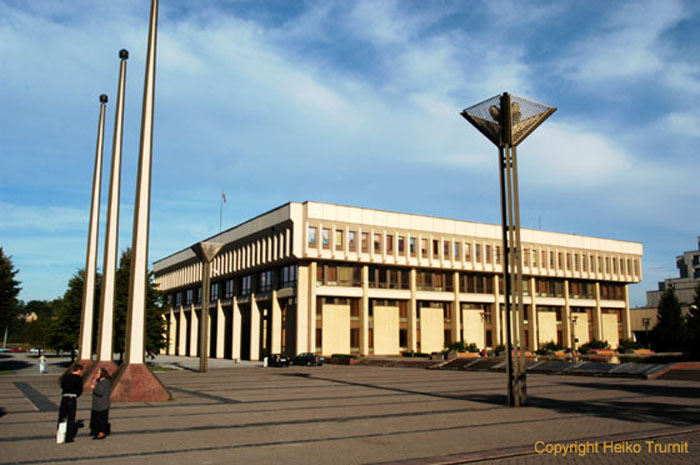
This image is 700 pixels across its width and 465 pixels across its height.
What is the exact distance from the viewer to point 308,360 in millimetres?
52312

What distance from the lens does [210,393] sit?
2362cm

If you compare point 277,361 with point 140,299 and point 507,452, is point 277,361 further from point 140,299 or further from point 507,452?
point 507,452

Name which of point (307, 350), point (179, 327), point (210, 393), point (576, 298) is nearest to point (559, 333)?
point (576, 298)

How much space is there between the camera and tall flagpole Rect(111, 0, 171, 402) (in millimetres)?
19094

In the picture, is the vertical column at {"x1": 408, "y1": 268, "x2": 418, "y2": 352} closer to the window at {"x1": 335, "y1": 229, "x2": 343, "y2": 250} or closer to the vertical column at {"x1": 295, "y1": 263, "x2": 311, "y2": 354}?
the window at {"x1": 335, "y1": 229, "x2": 343, "y2": 250}

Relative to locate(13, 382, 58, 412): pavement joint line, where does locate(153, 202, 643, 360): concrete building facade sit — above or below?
above

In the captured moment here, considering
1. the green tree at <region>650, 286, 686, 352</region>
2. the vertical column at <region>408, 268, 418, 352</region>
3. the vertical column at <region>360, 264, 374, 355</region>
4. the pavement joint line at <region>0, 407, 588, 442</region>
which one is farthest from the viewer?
the green tree at <region>650, 286, 686, 352</region>

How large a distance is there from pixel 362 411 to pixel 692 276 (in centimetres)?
17349

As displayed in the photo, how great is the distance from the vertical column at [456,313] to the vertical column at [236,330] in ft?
81.5

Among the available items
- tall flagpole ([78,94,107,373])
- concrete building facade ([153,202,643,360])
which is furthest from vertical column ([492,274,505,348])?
tall flagpole ([78,94,107,373])

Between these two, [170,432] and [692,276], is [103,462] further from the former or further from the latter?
[692,276]

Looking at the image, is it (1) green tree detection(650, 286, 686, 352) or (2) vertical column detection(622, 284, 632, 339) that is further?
(2) vertical column detection(622, 284, 632, 339)

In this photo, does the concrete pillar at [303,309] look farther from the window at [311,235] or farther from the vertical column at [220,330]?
the vertical column at [220,330]

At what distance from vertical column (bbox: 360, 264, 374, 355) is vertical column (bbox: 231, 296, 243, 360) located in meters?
16.1
